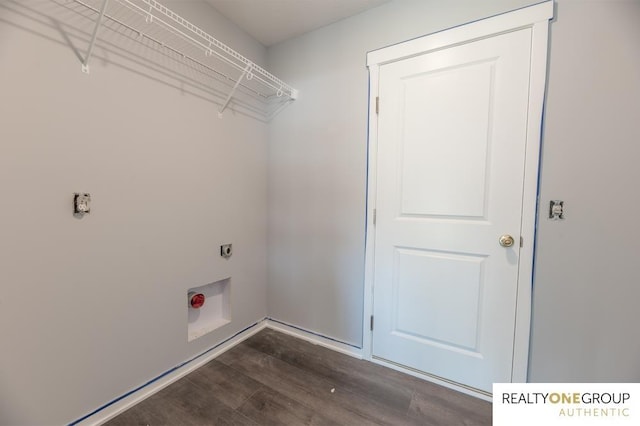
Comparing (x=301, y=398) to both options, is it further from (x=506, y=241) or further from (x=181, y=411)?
(x=506, y=241)

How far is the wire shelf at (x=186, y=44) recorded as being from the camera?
3.95 ft

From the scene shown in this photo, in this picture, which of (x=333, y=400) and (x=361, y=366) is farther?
(x=361, y=366)

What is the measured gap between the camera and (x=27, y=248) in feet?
3.47

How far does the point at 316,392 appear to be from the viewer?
1520 mm

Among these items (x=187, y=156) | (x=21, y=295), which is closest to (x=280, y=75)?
(x=187, y=156)

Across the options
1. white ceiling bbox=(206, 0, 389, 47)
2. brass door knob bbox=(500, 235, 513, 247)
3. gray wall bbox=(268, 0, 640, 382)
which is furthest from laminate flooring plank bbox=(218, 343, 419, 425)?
white ceiling bbox=(206, 0, 389, 47)

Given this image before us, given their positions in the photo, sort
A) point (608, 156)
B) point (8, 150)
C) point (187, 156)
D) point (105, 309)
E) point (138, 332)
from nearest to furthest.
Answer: point (8, 150)
point (608, 156)
point (105, 309)
point (138, 332)
point (187, 156)

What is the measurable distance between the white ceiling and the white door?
1.66ft

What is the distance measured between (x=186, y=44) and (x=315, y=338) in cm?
227

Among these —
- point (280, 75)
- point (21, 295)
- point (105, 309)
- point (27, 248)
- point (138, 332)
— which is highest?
point (280, 75)

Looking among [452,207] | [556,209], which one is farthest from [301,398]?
[556,209]

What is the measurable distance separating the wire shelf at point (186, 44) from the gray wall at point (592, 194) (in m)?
1.69

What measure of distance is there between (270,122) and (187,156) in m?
0.84

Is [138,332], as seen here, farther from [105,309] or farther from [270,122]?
[270,122]
